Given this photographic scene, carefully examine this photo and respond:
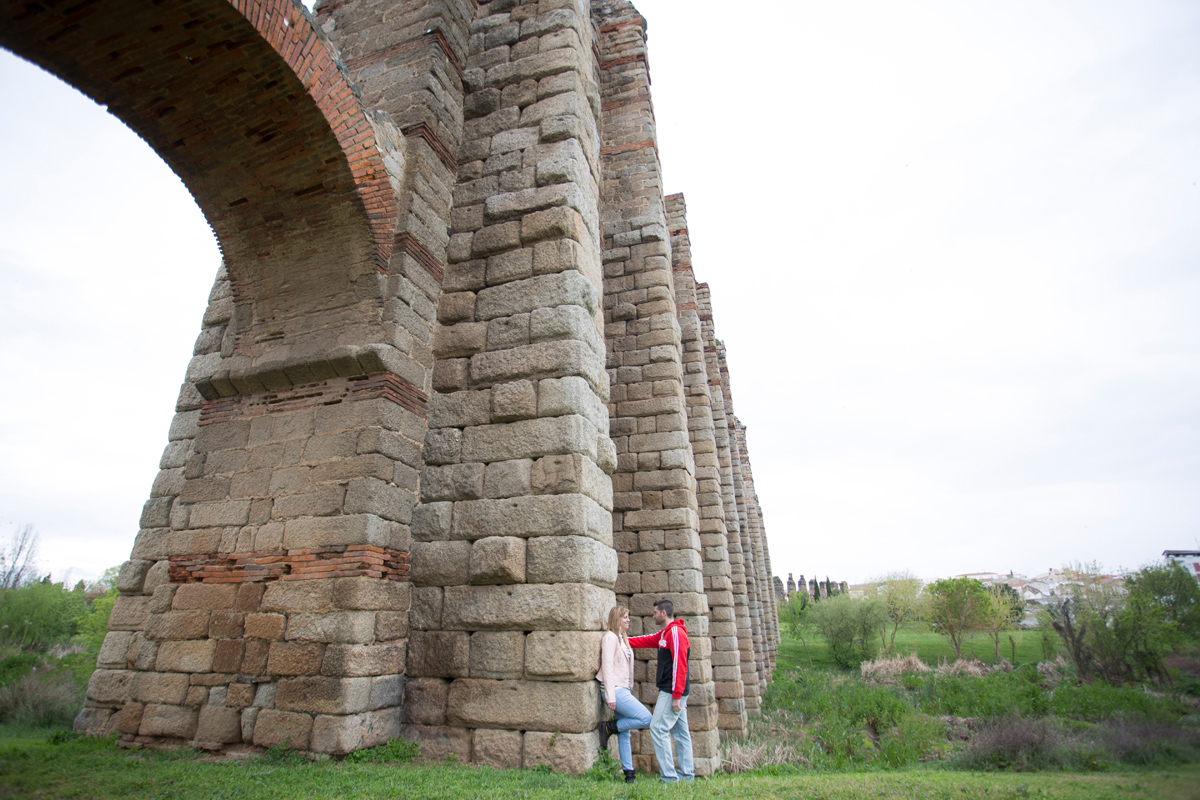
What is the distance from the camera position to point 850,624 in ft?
90.7

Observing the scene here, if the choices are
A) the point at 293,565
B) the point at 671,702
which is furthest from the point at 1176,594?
the point at 293,565

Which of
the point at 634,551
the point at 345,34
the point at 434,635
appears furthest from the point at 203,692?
the point at 345,34

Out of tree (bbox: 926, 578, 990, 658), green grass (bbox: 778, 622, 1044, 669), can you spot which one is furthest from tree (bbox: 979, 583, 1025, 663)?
green grass (bbox: 778, 622, 1044, 669)

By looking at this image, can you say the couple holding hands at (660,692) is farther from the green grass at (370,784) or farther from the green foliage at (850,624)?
the green foliage at (850,624)

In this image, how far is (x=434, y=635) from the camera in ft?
13.9

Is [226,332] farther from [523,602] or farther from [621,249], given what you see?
[621,249]

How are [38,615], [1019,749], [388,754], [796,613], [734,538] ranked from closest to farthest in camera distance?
[388,754], [1019,749], [734,538], [38,615], [796,613]

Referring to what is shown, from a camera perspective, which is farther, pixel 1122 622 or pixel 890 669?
pixel 890 669

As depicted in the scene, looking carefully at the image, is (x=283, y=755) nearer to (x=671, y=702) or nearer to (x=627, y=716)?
(x=627, y=716)

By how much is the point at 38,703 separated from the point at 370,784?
5899 millimetres

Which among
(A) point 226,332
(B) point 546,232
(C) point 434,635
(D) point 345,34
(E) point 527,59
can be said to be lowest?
(C) point 434,635

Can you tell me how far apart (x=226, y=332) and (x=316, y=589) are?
272 cm

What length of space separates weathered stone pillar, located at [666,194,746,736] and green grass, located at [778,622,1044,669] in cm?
1750

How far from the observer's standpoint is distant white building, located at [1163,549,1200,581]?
202cm
